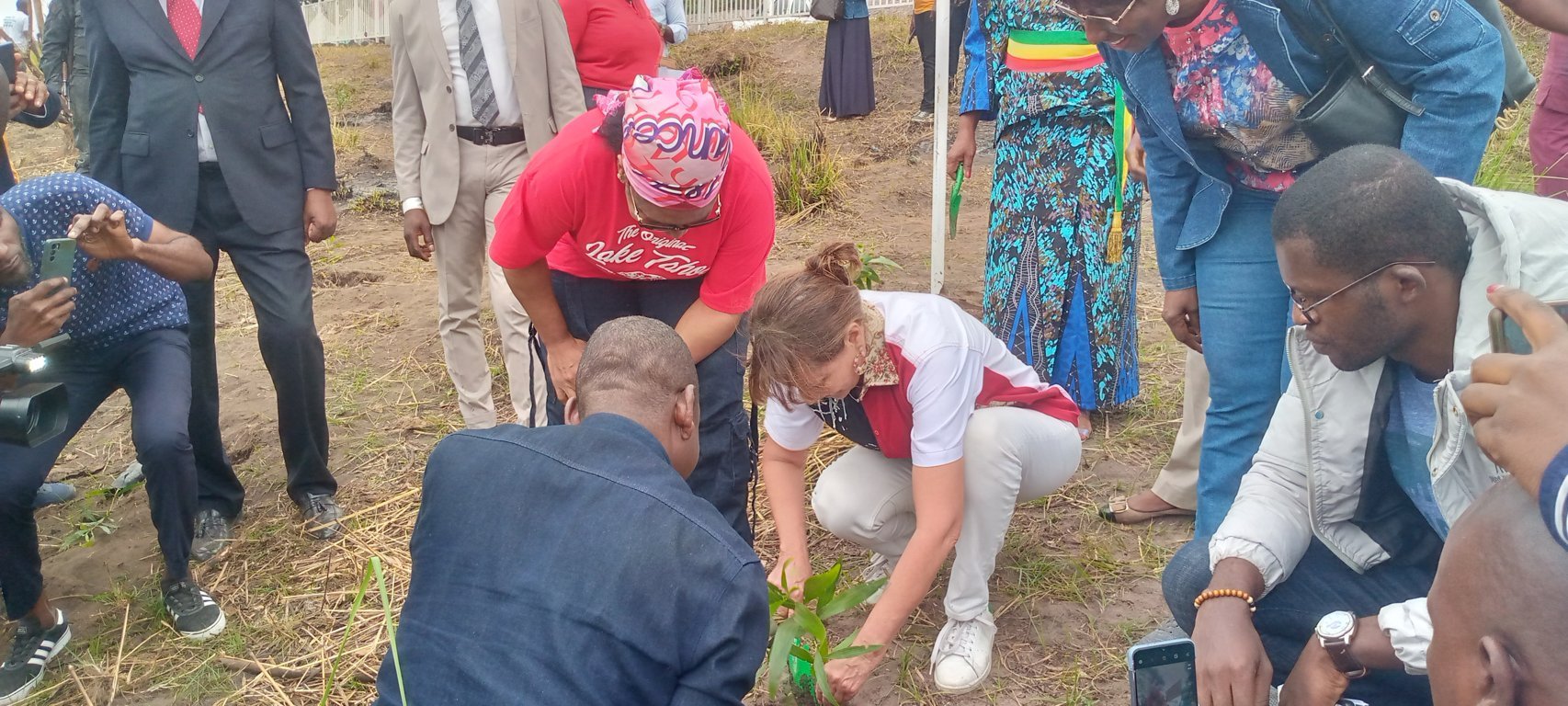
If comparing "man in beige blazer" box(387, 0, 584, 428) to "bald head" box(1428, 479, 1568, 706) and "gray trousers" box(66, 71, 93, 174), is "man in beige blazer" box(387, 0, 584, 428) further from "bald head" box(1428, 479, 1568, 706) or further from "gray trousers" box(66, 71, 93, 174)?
"bald head" box(1428, 479, 1568, 706)

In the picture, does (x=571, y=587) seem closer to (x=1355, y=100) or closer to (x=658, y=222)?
(x=658, y=222)

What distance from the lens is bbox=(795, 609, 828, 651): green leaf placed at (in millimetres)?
2357

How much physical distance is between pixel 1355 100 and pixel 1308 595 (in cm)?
96

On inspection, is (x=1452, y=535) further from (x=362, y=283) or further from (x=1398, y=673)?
(x=362, y=283)

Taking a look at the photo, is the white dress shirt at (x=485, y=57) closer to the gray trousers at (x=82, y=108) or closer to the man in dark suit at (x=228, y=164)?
the man in dark suit at (x=228, y=164)

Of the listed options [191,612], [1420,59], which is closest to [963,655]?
[1420,59]

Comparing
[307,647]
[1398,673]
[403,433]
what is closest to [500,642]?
[1398,673]

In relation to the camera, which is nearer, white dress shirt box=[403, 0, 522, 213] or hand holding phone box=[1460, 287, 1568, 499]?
hand holding phone box=[1460, 287, 1568, 499]

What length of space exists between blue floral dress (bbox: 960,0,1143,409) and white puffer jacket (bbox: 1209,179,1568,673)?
57.9 inches

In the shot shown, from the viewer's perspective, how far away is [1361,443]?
2.09 meters

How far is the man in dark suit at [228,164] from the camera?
3463 millimetres

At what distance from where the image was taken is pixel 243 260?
11.7ft

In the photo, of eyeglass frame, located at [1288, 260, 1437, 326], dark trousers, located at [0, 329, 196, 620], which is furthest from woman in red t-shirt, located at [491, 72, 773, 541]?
eyeglass frame, located at [1288, 260, 1437, 326]

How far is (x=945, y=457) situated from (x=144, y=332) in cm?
228
